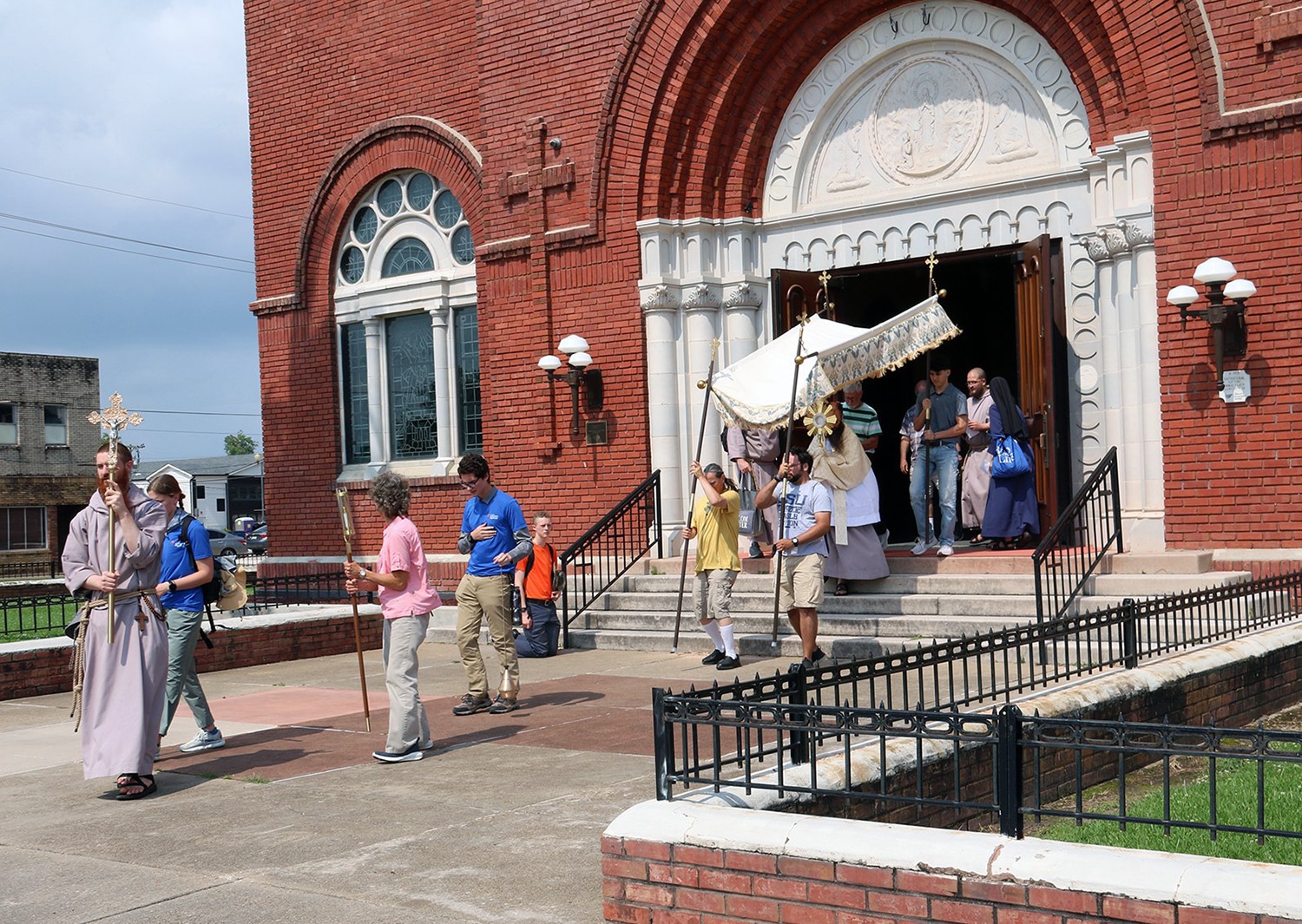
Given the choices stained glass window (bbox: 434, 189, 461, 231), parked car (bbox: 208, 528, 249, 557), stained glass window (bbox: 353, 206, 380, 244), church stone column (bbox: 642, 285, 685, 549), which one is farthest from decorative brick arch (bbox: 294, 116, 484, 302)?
parked car (bbox: 208, 528, 249, 557)

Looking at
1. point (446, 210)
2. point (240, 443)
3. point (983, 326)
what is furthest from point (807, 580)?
point (240, 443)

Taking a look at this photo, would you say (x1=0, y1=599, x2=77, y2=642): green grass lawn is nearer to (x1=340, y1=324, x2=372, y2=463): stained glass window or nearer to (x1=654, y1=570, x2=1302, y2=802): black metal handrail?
(x1=340, y1=324, x2=372, y2=463): stained glass window

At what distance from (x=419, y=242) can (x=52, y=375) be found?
122ft

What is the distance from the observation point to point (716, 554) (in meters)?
11.7

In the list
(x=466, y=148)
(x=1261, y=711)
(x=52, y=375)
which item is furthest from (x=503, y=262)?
(x=52, y=375)

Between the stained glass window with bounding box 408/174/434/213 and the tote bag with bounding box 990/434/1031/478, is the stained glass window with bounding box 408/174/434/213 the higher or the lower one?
the higher one

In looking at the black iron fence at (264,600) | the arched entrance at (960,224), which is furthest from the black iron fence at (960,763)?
the black iron fence at (264,600)

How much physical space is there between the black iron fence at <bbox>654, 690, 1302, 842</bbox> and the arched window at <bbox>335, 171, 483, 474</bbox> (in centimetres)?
1078

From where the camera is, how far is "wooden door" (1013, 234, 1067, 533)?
512 inches

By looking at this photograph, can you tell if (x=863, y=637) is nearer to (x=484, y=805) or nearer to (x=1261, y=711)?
(x=1261, y=711)

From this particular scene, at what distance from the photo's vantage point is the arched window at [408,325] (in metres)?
17.9

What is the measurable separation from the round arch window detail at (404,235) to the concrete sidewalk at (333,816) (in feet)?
27.6

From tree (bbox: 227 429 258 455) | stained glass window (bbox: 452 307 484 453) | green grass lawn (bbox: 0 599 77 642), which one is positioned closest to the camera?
green grass lawn (bbox: 0 599 77 642)

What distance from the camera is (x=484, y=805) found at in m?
6.96
